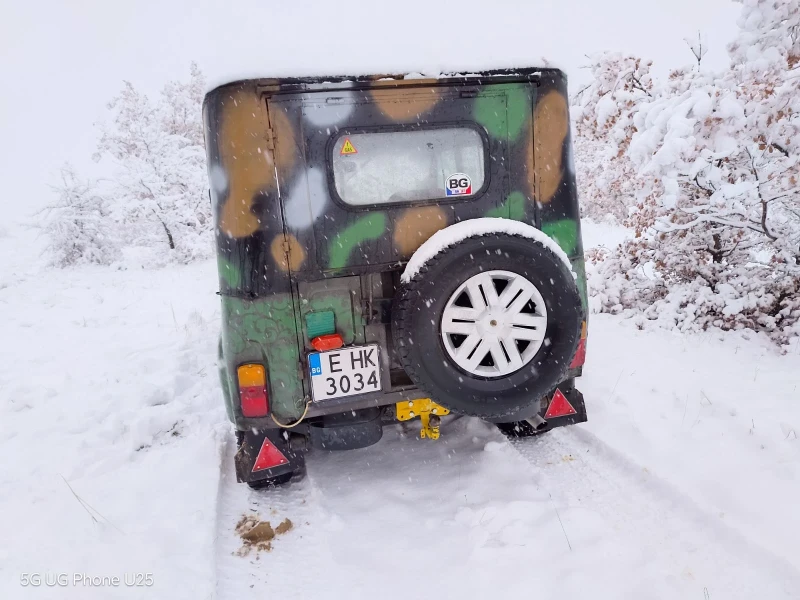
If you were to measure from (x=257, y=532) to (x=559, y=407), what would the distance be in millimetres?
2023

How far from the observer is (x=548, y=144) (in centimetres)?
315

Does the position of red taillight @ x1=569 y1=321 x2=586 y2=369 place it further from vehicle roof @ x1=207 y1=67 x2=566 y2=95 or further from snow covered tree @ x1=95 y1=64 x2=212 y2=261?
snow covered tree @ x1=95 y1=64 x2=212 y2=261

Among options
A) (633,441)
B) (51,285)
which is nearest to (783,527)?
(633,441)

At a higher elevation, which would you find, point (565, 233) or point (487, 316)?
point (565, 233)

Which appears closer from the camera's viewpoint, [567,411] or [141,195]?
[567,411]

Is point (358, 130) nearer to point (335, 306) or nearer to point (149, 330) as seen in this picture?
point (335, 306)

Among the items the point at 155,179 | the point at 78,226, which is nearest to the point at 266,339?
the point at 78,226

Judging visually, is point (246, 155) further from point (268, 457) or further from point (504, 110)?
point (268, 457)

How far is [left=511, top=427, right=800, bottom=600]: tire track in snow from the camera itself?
7.47 ft

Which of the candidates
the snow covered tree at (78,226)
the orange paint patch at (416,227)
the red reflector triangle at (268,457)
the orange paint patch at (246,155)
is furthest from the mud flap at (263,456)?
the snow covered tree at (78,226)

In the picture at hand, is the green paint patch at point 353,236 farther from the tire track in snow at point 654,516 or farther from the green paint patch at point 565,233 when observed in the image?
the tire track in snow at point 654,516

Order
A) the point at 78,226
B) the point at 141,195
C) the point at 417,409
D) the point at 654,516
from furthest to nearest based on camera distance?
the point at 141,195
the point at 78,226
the point at 417,409
the point at 654,516

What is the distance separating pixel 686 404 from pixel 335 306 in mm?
2767

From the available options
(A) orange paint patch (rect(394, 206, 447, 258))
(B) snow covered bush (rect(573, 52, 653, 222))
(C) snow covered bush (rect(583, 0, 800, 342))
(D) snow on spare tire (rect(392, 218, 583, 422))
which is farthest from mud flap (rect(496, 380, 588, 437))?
(B) snow covered bush (rect(573, 52, 653, 222))
